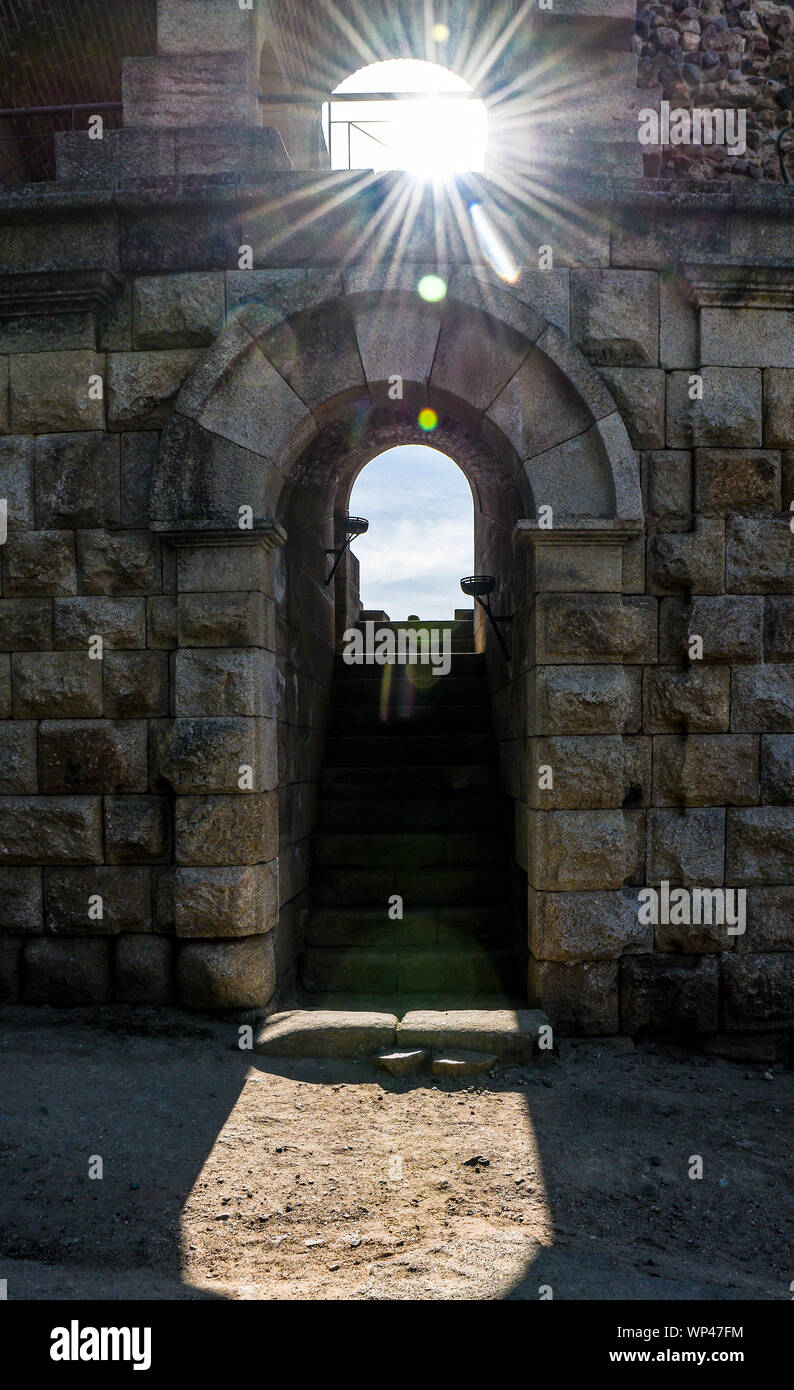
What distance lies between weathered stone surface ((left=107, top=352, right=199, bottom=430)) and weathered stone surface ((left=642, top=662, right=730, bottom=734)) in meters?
2.83

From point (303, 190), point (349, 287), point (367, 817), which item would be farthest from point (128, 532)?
point (367, 817)

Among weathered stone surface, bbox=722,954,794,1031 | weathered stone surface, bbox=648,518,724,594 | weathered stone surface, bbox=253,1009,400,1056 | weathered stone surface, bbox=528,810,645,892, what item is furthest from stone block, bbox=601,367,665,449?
weathered stone surface, bbox=253,1009,400,1056

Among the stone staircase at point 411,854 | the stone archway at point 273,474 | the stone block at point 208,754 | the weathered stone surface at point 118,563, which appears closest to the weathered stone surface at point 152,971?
the stone archway at point 273,474

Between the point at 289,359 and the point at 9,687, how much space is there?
2.23m

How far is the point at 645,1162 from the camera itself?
3.13m

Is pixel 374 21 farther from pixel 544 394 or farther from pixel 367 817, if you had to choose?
pixel 367 817

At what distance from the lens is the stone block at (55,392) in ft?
14.6

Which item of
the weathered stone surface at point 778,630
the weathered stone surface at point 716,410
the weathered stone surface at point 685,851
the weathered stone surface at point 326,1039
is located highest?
the weathered stone surface at point 716,410

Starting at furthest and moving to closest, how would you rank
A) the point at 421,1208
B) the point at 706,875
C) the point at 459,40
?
the point at 459,40 < the point at 706,875 < the point at 421,1208

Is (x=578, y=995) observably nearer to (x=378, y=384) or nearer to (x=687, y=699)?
(x=687, y=699)

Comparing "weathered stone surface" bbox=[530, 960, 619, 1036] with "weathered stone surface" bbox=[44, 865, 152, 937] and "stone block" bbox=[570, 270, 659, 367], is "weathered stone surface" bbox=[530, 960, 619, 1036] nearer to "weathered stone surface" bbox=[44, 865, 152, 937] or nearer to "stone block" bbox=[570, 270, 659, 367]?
"weathered stone surface" bbox=[44, 865, 152, 937]

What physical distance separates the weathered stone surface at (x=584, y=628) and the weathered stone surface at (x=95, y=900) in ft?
7.67

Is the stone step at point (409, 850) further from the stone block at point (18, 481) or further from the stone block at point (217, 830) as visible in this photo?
the stone block at point (18, 481)

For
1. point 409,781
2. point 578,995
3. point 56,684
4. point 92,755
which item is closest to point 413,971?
point 578,995
